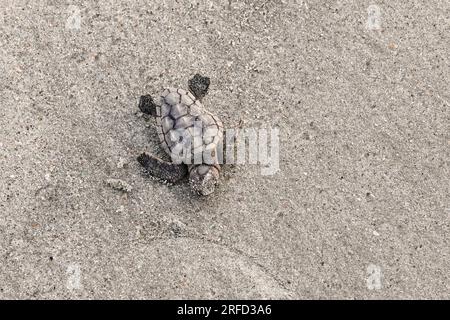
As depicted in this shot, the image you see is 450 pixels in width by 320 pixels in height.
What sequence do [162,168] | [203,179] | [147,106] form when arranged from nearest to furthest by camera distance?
1. [203,179]
2. [162,168]
3. [147,106]

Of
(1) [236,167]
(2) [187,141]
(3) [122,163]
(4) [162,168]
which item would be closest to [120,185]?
(3) [122,163]

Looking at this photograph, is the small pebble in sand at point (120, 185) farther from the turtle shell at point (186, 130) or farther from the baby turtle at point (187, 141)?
the turtle shell at point (186, 130)

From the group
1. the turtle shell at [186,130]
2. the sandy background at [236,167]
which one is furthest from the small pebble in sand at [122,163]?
the turtle shell at [186,130]

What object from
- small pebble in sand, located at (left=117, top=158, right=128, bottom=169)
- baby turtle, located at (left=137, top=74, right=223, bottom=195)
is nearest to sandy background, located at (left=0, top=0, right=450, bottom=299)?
small pebble in sand, located at (left=117, top=158, right=128, bottom=169)

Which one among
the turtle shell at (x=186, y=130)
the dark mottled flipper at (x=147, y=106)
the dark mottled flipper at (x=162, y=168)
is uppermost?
the dark mottled flipper at (x=147, y=106)

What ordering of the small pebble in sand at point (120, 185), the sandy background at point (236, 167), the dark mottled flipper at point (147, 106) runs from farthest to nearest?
the dark mottled flipper at point (147, 106)
the small pebble in sand at point (120, 185)
the sandy background at point (236, 167)

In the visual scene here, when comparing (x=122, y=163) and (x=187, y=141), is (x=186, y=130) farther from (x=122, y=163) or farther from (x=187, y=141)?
(x=122, y=163)

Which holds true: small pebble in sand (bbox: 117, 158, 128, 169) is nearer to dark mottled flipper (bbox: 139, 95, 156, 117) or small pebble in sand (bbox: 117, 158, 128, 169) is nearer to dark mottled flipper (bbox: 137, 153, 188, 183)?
dark mottled flipper (bbox: 137, 153, 188, 183)
